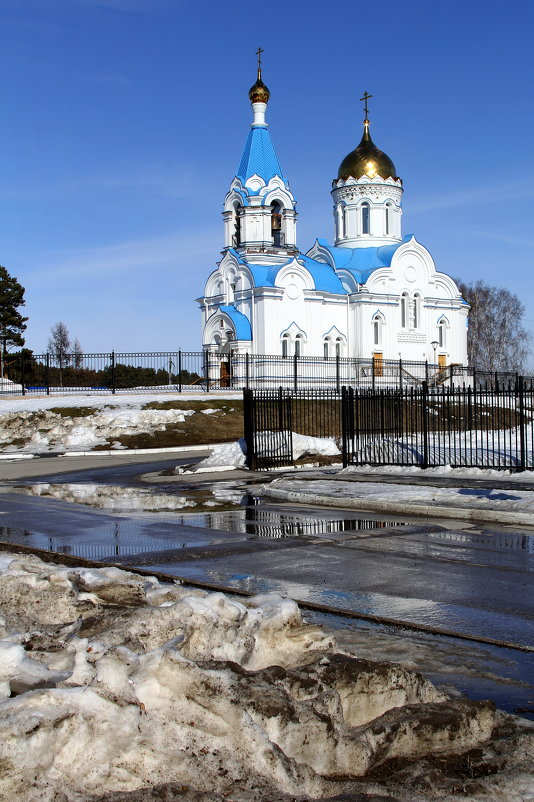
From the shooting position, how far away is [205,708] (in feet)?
12.2

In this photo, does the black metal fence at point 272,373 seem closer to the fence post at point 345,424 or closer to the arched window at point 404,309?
the arched window at point 404,309

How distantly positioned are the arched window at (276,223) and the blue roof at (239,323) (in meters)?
6.08

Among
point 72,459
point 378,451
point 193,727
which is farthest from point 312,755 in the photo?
point 72,459

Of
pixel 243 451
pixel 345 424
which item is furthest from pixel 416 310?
pixel 345 424

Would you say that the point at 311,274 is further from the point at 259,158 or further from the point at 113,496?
the point at 113,496

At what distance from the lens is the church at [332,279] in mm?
51531

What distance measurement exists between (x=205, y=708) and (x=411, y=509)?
30.0ft

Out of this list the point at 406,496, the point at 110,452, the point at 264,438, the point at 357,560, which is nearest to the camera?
the point at 357,560

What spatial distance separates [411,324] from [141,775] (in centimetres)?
5488

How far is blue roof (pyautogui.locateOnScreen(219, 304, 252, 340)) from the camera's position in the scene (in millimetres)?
50562

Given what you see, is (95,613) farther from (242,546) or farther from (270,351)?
(270,351)

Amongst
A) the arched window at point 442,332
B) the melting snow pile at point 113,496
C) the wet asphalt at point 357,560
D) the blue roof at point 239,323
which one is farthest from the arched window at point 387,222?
the wet asphalt at point 357,560

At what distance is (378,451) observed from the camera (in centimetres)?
2027

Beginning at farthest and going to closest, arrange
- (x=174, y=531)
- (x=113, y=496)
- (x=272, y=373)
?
(x=272, y=373) → (x=113, y=496) → (x=174, y=531)
